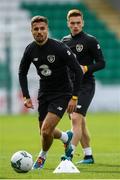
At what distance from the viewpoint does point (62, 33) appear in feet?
115

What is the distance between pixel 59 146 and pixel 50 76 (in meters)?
5.64

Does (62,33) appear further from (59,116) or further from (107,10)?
(59,116)

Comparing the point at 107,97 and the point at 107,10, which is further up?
the point at 107,10

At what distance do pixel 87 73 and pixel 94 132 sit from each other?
28.6ft

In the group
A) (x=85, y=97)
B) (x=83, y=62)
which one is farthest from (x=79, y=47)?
(x=85, y=97)

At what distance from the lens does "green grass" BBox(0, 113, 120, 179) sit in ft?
33.3

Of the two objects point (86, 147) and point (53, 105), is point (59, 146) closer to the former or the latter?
point (86, 147)

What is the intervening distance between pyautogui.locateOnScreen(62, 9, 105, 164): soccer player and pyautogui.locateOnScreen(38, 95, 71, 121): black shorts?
3.13ft

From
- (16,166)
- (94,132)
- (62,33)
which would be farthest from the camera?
(62,33)

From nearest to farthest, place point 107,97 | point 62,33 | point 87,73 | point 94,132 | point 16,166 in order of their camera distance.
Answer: point 16,166 < point 87,73 < point 94,132 < point 107,97 < point 62,33

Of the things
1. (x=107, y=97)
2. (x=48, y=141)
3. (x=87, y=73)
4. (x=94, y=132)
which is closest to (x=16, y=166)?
(x=48, y=141)

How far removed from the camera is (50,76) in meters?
10.9

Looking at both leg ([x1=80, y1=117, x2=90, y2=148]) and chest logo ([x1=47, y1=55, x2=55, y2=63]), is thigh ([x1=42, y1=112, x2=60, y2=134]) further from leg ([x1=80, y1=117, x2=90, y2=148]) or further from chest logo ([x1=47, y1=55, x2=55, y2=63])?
leg ([x1=80, y1=117, x2=90, y2=148])

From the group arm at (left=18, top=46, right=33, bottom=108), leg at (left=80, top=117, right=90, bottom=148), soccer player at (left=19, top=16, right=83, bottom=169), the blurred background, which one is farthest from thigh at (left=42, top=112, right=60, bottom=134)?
the blurred background
